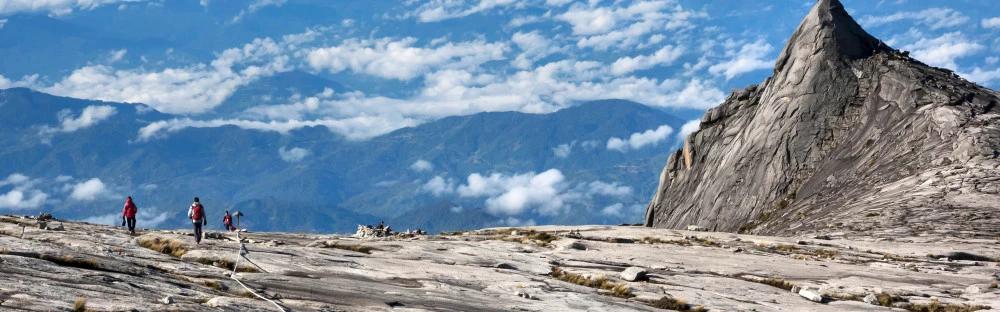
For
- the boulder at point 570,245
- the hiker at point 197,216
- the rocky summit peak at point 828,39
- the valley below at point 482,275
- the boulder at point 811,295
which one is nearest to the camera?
the valley below at point 482,275

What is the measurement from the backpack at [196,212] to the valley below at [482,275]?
130 inches

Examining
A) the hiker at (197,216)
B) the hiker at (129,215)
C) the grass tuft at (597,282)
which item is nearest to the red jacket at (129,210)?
the hiker at (129,215)

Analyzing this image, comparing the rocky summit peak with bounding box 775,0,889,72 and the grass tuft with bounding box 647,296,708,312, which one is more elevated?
the rocky summit peak with bounding box 775,0,889,72

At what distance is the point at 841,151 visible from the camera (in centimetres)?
10481

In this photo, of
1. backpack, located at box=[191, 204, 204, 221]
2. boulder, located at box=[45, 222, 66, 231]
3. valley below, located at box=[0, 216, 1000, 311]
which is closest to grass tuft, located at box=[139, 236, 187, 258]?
valley below, located at box=[0, 216, 1000, 311]

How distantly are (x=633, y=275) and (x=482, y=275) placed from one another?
24.2 feet

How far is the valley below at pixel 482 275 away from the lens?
114 ft

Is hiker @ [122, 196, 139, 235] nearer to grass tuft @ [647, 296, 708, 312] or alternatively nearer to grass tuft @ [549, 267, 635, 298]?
grass tuft @ [549, 267, 635, 298]

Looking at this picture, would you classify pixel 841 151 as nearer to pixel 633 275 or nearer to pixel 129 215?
pixel 633 275

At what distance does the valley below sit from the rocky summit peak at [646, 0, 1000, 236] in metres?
16.5

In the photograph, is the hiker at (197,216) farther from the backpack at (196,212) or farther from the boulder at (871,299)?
the boulder at (871,299)

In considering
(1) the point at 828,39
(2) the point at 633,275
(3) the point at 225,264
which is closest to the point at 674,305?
(2) the point at 633,275

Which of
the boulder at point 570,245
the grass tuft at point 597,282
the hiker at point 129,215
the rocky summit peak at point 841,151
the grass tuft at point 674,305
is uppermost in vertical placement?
the rocky summit peak at point 841,151

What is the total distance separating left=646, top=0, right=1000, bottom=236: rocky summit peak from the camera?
83.4m
